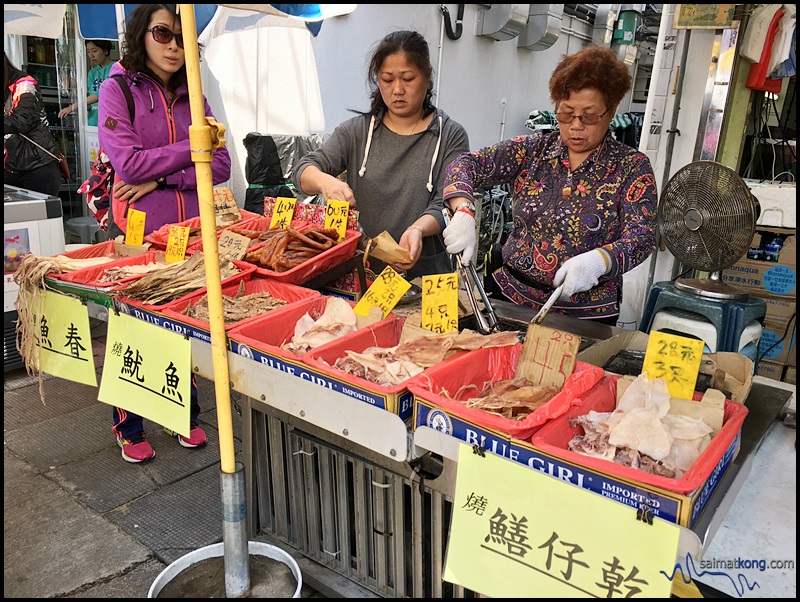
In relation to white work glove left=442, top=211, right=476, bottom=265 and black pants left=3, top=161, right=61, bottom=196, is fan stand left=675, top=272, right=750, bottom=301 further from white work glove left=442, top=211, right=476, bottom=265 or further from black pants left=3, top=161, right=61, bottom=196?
black pants left=3, top=161, right=61, bottom=196

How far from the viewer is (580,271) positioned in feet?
6.68

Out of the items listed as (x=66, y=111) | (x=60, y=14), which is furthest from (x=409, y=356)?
(x=66, y=111)

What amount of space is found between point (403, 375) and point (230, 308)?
79 centimetres

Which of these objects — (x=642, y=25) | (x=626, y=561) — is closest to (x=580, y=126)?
(x=626, y=561)

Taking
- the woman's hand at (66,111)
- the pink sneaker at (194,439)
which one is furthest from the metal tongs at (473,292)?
the woman's hand at (66,111)

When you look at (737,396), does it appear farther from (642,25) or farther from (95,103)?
(642,25)

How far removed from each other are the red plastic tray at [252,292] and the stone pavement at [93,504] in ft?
3.53

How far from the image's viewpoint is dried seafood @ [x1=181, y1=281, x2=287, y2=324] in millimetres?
2162

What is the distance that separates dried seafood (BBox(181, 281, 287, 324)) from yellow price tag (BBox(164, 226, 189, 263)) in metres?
0.52

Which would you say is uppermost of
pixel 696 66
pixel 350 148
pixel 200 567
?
pixel 696 66

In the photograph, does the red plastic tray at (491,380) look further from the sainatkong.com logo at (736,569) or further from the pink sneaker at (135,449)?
the pink sneaker at (135,449)

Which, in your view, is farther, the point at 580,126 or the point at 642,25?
the point at 642,25

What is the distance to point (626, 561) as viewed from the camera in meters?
1.19

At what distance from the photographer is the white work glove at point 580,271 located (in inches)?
79.7
